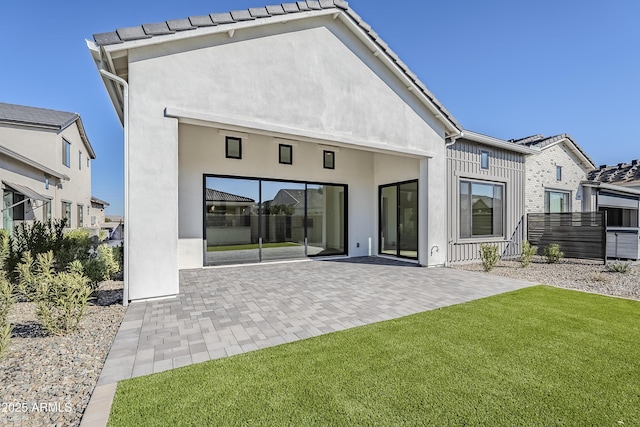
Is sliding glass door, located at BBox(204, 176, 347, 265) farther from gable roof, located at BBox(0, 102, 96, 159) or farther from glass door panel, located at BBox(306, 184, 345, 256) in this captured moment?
gable roof, located at BBox(0, 102, 96, 159)

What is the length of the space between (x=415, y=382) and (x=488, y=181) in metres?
11.0

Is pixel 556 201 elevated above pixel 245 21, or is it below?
below

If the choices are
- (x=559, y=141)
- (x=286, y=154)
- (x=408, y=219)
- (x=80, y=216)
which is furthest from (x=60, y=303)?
(x=80, y=216)

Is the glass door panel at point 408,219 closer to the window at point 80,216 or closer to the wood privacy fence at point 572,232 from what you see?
the wood privacy fence at point 572,232

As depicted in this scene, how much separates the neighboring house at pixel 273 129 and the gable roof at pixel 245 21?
0.03 m

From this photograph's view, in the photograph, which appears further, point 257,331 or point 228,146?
point 228,146

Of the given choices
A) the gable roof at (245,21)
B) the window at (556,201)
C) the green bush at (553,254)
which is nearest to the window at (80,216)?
the gable roof at (245,21)

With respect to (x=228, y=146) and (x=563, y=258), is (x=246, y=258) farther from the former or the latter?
(x=563, y=258)

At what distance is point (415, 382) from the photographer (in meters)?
3.14

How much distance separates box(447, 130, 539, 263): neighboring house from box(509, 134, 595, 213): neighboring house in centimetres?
91

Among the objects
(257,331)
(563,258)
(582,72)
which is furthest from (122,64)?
(582,72)

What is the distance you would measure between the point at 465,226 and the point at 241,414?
10621 mm

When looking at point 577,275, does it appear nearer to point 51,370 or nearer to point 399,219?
point 399,219

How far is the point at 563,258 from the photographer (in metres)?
12.2
